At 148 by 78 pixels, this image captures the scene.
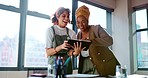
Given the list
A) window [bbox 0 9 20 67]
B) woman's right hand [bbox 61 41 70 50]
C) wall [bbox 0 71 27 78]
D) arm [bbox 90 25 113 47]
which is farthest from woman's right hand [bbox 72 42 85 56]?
window [bbox 0 9 20 67]

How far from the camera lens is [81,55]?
194cm

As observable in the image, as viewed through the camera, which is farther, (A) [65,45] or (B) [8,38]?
(B) [8,38]

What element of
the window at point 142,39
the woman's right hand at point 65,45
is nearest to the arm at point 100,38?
the woman's right hand at point 65,45

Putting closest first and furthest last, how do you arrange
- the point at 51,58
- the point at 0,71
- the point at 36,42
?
1. the point at 51,58
2. the point at 0,71
3. the point at 36,42

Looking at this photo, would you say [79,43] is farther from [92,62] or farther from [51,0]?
[51,0]

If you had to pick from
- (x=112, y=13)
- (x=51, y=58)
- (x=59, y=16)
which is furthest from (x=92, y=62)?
(x=112, y=13)

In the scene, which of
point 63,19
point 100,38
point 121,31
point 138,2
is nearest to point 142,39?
point 121,31

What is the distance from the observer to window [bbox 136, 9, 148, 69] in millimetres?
4008

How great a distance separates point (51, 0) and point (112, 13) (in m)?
1.93

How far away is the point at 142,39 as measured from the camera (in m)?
4.08

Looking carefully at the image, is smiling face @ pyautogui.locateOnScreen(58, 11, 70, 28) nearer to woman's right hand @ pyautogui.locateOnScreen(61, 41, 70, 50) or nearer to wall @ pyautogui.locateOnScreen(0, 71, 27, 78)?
woman's right hand @ pyautogui.locateOnScreen(61, 41, 70, 50)

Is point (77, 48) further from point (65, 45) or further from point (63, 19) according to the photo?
point (63, 19)

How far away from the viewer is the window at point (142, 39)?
4.01m

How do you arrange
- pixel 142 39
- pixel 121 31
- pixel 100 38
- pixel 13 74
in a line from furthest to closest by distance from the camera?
pixel 121 31
pixel 142 39
pixel 13 74
pixel 100 38
